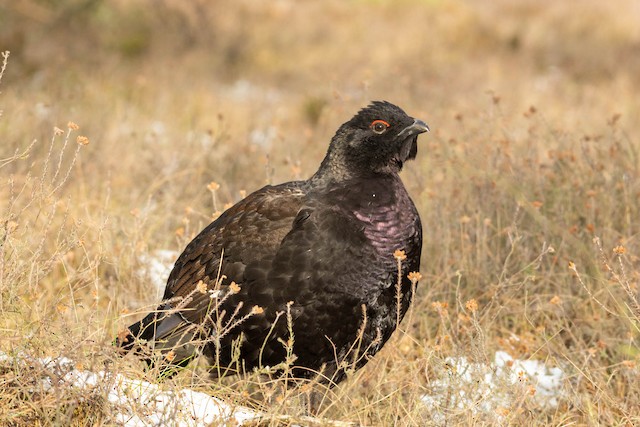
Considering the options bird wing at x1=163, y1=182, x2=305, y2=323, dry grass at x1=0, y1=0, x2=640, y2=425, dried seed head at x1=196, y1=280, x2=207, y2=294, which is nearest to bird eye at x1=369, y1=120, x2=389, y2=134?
bird wing at x1=163, y1=182, x2=305, y2=323

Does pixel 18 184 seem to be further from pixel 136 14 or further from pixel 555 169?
pixel 136 14

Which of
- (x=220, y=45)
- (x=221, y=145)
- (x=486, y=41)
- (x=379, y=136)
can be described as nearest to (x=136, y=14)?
(x=220, y=45)

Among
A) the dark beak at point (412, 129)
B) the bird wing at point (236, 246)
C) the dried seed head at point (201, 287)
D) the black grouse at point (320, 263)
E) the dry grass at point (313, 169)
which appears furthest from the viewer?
the dark beak at point (412, 129)

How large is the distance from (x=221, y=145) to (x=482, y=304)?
11.4ft

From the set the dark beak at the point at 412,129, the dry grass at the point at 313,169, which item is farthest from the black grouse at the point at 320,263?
the dry grass at the point at 313,169

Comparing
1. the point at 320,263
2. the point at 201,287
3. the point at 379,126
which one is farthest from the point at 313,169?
the point at 201,287

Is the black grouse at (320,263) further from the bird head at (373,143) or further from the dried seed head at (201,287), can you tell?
the dried seed head at (201,287)

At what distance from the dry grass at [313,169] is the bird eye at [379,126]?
79cm

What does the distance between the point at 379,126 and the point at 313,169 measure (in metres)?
2.72

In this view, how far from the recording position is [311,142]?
7344mm

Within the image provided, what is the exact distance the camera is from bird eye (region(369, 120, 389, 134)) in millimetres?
3930

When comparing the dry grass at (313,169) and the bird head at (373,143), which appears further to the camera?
the bird head at (373,143)

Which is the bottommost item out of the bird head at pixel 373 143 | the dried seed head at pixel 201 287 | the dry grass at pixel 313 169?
the dry grass at pixel 313 169

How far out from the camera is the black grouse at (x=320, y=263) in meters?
3.55
